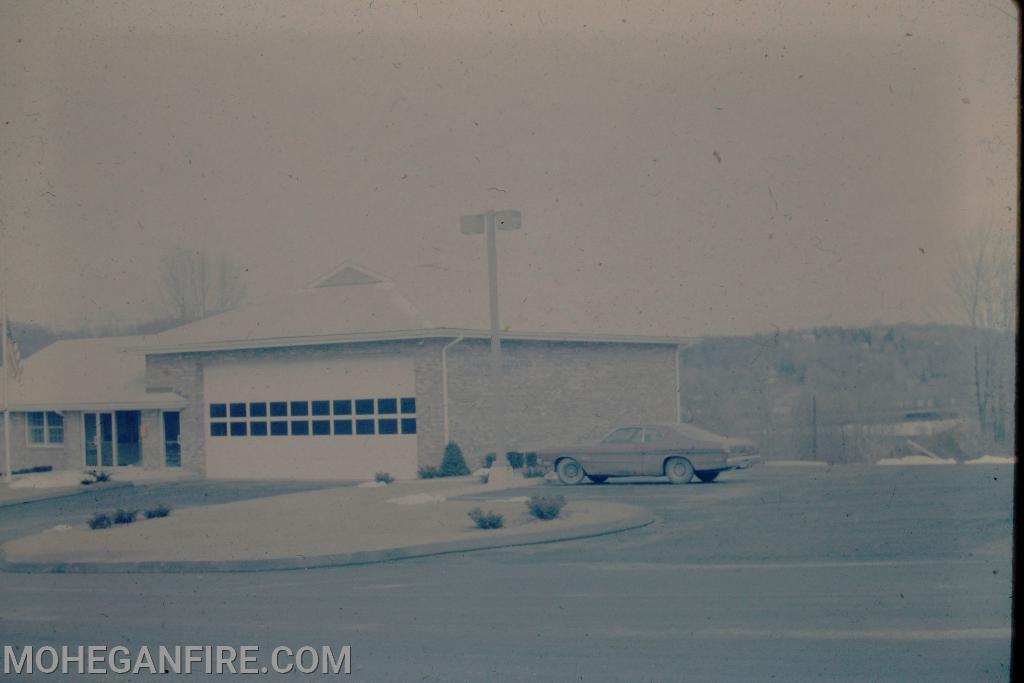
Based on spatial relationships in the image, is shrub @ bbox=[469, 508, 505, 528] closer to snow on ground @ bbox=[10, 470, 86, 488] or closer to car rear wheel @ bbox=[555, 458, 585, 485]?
car rear wheel @ bbox=[555, 458, 585, 485]

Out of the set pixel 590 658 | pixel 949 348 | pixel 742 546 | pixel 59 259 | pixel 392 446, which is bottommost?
pixel 590 658

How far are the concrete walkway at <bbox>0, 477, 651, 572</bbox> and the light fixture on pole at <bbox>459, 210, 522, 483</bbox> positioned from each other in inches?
21.8

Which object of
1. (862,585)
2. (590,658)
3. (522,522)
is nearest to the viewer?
(590,658)

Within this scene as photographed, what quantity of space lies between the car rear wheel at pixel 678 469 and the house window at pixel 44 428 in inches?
223

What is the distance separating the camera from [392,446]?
32.0ft

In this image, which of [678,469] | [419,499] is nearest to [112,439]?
[419,499]

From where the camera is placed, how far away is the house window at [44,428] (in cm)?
1032

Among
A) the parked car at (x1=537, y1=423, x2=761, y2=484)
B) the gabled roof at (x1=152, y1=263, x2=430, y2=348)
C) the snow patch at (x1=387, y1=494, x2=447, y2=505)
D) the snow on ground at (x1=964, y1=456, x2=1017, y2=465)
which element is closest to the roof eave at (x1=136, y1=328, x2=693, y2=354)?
the gabled roof at (x1=152, y1=263, x2=430, y2=348)

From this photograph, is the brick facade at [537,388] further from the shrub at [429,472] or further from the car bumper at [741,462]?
the car bumper at [741,462]

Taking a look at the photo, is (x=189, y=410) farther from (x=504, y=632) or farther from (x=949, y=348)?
(x=949, y=348)

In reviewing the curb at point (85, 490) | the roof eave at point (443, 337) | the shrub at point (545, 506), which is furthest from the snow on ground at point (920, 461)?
the curb at point (85, 490)

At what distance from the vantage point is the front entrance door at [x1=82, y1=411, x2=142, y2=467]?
10039 millimetres

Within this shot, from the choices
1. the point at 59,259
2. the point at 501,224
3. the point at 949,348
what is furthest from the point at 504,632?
the point at 59,259

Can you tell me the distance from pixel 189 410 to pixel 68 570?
173cm
